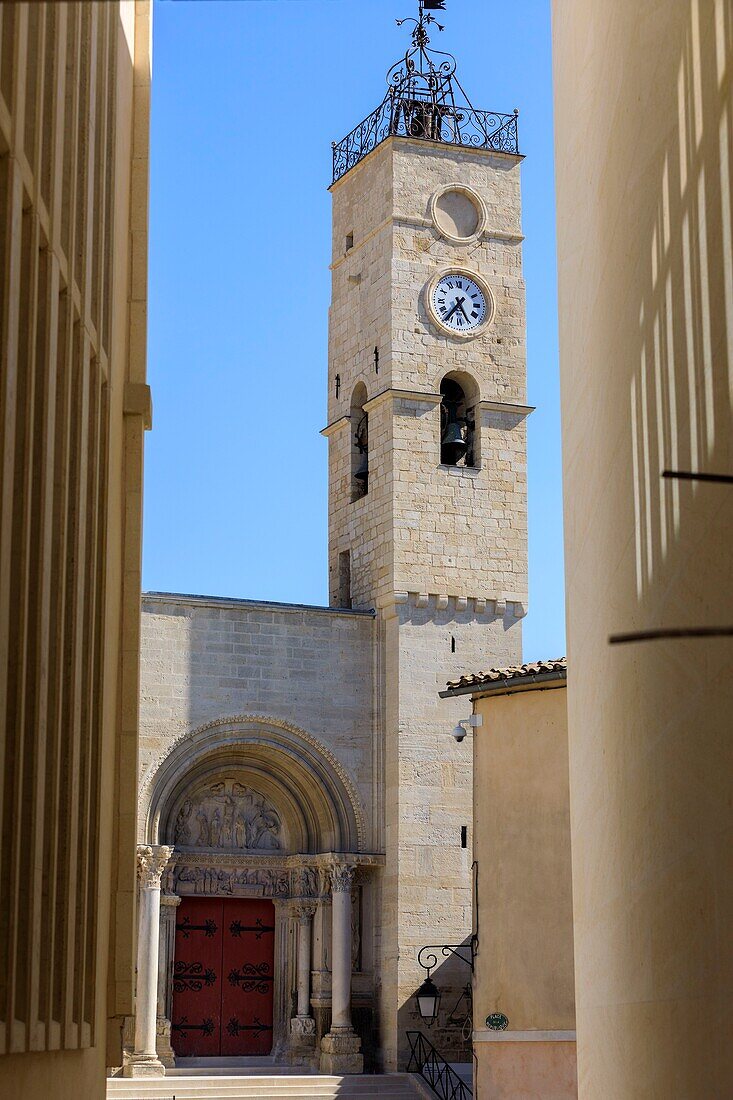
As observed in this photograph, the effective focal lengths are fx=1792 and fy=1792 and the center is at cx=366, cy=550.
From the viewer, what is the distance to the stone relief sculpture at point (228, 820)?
2756 centimetres

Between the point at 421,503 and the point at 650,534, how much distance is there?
57.8 feet

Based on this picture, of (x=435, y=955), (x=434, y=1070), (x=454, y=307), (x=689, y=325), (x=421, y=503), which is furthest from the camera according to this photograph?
(x=454, y=307)

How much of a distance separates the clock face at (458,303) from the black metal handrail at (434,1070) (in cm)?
1126

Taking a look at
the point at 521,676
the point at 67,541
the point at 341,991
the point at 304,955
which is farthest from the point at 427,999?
the point at 67,541

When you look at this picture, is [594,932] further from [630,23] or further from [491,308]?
[491,308]

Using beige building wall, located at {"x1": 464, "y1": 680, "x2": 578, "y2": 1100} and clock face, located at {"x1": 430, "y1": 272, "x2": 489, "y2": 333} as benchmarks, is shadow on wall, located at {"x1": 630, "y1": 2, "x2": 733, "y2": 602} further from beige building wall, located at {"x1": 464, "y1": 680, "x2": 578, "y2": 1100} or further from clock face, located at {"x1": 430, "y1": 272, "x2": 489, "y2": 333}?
clock face, located at {"x1": 430, "y1": 272, "x2": 489, "y2": 333}

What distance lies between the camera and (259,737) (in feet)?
89.6

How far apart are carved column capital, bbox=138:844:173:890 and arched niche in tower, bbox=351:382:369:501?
699 cm

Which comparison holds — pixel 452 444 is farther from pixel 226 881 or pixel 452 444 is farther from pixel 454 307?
pixel 226 881

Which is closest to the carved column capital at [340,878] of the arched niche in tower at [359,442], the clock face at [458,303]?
the arched niche in tower at [359,442]

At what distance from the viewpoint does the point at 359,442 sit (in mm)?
30312

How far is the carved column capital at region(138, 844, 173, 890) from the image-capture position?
26.1 metres

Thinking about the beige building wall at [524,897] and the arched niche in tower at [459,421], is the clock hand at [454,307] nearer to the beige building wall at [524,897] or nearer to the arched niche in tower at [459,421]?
the arched niche in tower at [459,421]

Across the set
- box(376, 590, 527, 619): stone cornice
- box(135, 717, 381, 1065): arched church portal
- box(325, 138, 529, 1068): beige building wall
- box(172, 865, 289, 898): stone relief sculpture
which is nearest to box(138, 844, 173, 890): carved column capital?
box(135, 717, 381, 1065): arched church portal
